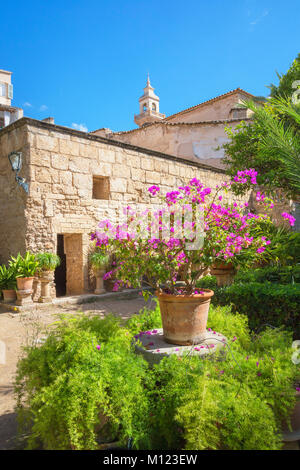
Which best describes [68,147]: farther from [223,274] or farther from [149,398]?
[149,398]

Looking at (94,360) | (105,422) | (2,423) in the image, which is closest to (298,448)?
(105,422)

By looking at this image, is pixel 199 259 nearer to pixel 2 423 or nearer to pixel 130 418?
pixel 130 418

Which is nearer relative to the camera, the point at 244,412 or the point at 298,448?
the point at 244,412

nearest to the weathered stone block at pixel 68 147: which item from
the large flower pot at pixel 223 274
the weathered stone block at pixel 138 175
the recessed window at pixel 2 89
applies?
the weathered stone block at pixel 138 175

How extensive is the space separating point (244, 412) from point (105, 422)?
89cm

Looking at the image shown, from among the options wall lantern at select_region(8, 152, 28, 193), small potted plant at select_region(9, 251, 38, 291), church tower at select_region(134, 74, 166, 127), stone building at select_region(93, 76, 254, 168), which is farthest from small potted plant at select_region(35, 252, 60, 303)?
church tower at select_region(134, 74, 166, 127)

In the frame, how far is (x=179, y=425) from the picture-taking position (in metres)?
1.89

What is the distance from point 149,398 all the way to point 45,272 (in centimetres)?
510

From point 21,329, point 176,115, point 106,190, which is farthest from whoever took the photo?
point 176,115

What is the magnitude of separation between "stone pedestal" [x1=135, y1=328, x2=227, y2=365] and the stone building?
11.0m

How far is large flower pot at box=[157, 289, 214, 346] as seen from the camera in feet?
8.89

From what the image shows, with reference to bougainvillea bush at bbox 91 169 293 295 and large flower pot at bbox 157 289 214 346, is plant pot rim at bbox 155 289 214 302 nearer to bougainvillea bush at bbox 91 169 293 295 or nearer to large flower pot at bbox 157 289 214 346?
large flower pot at bbox 157 289 214 346

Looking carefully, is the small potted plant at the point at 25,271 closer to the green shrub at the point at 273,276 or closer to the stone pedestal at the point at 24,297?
the stone pedestal at the point at 24,297

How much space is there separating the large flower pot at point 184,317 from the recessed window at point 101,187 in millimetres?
6158
